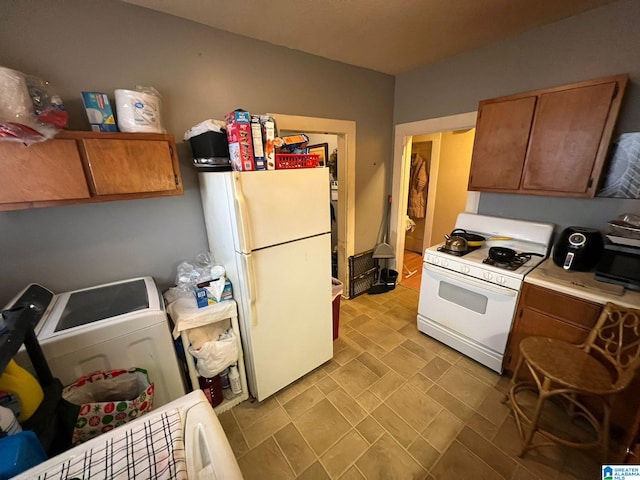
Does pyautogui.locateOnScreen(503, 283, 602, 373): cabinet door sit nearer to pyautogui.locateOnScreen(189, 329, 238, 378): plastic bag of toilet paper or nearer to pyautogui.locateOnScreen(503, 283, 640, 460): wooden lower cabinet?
pyautogui.locateOnScreen(503, 283, 640, 460): wooden lower cabinet

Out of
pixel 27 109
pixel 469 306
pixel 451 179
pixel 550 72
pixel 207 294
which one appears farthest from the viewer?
pixel 451 179

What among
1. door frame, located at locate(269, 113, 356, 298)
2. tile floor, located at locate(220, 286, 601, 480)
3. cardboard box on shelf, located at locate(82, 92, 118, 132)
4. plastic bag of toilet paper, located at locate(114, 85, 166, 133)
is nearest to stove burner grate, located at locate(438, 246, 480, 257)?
tile floor, located at locate(220, 286, 601, 480)

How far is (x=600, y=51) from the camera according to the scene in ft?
5.35

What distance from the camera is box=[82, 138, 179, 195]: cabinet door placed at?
1.24m

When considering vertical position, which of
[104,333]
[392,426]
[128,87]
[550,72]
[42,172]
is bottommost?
[392,426]

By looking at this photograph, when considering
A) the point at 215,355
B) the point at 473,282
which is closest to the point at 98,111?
the point at 215,355

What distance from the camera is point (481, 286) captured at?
1.84m

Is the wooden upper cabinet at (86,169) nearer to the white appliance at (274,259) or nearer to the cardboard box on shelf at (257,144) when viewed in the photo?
the white appliance at (274,259)

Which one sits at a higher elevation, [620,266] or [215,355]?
[620,266]

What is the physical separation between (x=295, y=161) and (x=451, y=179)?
322cm

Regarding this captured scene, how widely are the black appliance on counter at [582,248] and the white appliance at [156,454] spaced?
7.41ft

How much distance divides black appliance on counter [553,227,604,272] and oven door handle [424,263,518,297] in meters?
0.44

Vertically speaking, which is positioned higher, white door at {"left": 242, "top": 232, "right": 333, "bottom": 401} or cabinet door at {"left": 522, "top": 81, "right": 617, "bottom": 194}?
cabinet door at {"left": 522, "top": 81, "right": 617, "bottom": 194}

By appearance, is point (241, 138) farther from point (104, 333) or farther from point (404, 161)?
point (404, 161)
